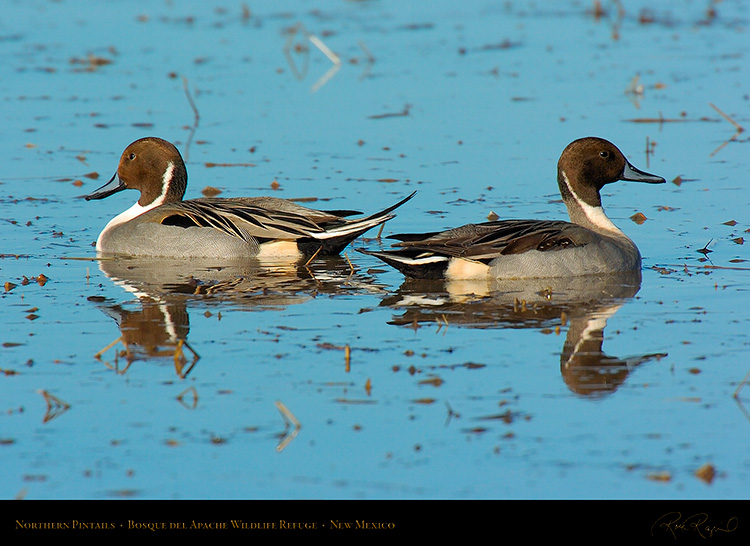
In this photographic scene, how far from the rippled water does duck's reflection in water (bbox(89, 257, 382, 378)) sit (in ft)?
0.13

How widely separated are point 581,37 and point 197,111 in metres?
6.67

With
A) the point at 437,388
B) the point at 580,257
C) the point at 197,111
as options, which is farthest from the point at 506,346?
the point at 197,111

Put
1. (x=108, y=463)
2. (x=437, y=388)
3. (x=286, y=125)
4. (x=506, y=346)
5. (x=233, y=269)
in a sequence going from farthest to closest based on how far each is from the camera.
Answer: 1. (x=286, y=125)
2. (x=233, y=269)
3. (x=506, y=346)
4. (x=437, y=388)
5. (x=108, y=463)

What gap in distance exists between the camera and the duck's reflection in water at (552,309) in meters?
6.11

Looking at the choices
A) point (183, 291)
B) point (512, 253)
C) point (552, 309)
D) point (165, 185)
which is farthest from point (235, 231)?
point (552, 309)

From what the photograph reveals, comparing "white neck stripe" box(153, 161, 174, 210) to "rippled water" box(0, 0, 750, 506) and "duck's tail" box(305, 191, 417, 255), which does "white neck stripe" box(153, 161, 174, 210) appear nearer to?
"rippled water" box(0, 0, 750, 506)

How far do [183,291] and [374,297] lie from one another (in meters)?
1.33

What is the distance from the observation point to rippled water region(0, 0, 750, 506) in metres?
4.94

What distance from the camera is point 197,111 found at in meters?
13.5

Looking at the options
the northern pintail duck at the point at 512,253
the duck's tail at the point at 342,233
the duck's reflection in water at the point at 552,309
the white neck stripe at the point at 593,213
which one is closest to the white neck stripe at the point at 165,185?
the duck's tail at the point at 342,233

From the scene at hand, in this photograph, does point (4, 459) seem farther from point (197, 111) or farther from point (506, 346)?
point (197, 111)

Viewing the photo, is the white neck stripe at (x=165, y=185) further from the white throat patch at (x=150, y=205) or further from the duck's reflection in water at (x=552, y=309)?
the duck's reflection in water at (x=552, y=309)

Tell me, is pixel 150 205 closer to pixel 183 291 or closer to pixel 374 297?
pixel 183 291

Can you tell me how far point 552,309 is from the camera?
7328 millimetres
